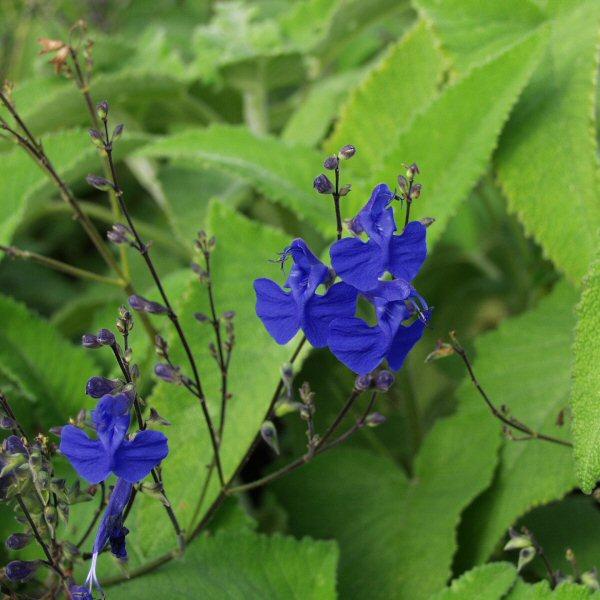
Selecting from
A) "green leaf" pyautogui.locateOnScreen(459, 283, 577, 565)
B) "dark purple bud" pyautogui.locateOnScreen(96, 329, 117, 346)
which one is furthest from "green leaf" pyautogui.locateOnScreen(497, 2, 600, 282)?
"dark purple bud" pyautogui.locateOnScreen(96, 329, 117, 346)

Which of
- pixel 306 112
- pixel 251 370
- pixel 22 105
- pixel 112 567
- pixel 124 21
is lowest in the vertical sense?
pixel 112 567

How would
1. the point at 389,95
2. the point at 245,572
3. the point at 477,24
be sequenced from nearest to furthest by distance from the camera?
the point at 245,572, the point at 477,24, the point at 389,95

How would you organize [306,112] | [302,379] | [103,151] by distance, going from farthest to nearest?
[306,112] < [302,379] < [103,151]

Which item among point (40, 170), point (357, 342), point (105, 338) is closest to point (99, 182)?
point (105, 338)

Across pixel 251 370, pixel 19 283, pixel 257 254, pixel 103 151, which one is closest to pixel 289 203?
pixel 257 254

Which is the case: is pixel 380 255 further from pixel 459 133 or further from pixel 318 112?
pixel 318 112

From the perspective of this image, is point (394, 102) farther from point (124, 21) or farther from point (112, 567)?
point (124, 21)

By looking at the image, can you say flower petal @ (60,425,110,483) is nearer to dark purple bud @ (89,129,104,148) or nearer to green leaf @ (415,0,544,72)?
dark purple bud @ (89,129,104,148)
